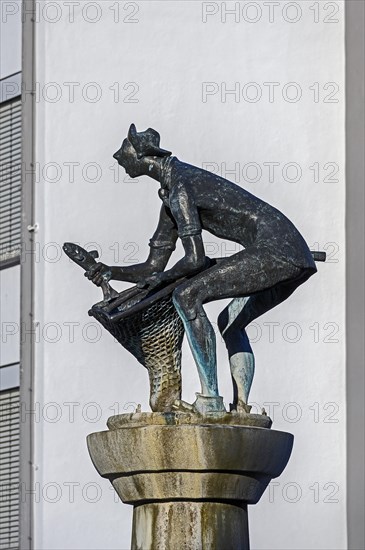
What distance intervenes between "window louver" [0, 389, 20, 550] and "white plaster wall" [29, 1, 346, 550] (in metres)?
0.63

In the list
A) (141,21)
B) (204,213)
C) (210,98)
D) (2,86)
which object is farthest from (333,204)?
(204,213)

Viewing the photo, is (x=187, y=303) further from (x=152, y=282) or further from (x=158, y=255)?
(x=158, y=255)

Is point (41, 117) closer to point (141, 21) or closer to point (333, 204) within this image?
point (141, 21)

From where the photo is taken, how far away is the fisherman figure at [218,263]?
37.6 ft

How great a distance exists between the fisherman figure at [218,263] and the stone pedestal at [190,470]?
0.99ft

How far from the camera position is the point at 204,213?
1177cm

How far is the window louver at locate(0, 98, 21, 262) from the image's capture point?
64.4 ft

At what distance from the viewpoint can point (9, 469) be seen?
19312mm

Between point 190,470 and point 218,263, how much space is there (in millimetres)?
1430

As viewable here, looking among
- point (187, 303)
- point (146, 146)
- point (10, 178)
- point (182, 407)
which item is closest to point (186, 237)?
point (187, 303)

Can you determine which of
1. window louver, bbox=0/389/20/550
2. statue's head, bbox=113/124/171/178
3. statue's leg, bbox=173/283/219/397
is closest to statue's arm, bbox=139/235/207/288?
statue's leg, bbox=173/283/219/397

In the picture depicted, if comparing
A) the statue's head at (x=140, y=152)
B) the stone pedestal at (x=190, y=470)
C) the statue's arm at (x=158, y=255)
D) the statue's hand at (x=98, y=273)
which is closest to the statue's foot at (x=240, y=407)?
the stone pedestal at (x=190, y=470)
